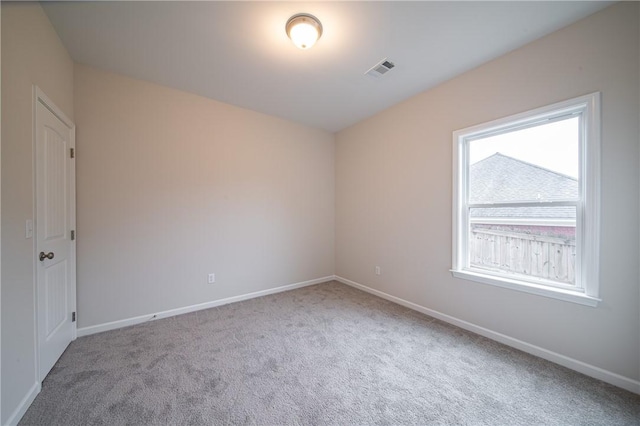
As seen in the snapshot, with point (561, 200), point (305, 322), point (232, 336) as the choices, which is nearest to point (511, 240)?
point (561, 200)

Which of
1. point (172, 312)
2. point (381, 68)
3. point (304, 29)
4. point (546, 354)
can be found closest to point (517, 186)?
point (546, 354)

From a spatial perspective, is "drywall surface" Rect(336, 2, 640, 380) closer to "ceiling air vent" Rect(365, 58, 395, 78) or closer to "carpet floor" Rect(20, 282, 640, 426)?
"carpet floor" Rect(20, 282, 640, 426)

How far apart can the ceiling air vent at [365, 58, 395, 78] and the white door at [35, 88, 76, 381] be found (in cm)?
277

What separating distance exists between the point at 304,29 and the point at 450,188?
7.07 ft

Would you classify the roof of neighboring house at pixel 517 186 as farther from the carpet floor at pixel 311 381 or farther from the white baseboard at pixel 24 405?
the white baseboard at pixel 24 405

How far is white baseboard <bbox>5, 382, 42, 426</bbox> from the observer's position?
135 centimetres

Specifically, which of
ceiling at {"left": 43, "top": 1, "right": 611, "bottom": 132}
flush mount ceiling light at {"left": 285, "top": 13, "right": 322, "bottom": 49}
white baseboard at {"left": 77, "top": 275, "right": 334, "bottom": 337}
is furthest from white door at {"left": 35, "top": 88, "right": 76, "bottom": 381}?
flush mount ceiling light at {"left": 285, "top": 13, "right": 322, "bottom": 49}

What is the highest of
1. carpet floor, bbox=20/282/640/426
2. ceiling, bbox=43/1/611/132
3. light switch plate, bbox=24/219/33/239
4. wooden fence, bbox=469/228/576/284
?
ceiling, bbox=43/1/611/132

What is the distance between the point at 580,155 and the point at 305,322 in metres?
2.97

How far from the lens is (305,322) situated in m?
2.69

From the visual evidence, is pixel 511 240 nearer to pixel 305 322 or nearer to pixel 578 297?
pixel 578 297

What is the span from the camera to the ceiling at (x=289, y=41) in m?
1.76

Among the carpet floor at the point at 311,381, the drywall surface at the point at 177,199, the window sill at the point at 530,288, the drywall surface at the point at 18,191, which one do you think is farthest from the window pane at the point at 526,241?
the drywall surface at the point at 18,191

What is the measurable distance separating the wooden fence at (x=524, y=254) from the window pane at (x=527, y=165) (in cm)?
37
